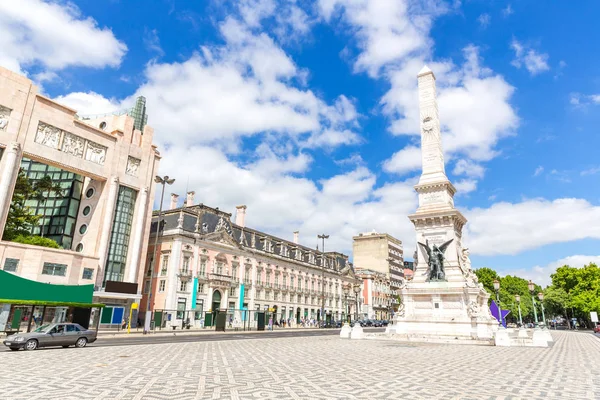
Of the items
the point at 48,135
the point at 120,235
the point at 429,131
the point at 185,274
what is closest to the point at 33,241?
the point at 120,235

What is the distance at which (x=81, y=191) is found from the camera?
4750 cm

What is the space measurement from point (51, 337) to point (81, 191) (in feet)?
112

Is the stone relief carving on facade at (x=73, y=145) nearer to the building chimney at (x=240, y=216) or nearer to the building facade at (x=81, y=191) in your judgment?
the building facade at (x=81, y=191)

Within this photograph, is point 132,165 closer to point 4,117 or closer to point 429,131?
point 4,117

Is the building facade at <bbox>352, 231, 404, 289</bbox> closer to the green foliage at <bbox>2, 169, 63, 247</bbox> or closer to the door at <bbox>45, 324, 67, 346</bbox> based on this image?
the green foliage at <bbox>2, 169, 63, 247</bbox>

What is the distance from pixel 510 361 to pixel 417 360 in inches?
144

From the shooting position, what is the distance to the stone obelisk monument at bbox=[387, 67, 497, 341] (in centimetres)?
2523

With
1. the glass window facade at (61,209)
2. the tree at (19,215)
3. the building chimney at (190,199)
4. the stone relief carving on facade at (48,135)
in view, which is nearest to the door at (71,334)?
the tree at (19,215)

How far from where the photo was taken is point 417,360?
14242 millimetres

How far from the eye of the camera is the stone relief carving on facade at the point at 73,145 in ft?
135

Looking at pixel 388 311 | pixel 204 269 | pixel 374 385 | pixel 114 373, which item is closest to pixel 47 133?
pixel 204 269

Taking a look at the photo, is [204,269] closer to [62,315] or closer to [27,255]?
[27,255]

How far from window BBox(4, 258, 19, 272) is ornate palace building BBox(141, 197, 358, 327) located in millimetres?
11807

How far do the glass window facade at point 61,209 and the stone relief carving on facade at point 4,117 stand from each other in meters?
10.9
